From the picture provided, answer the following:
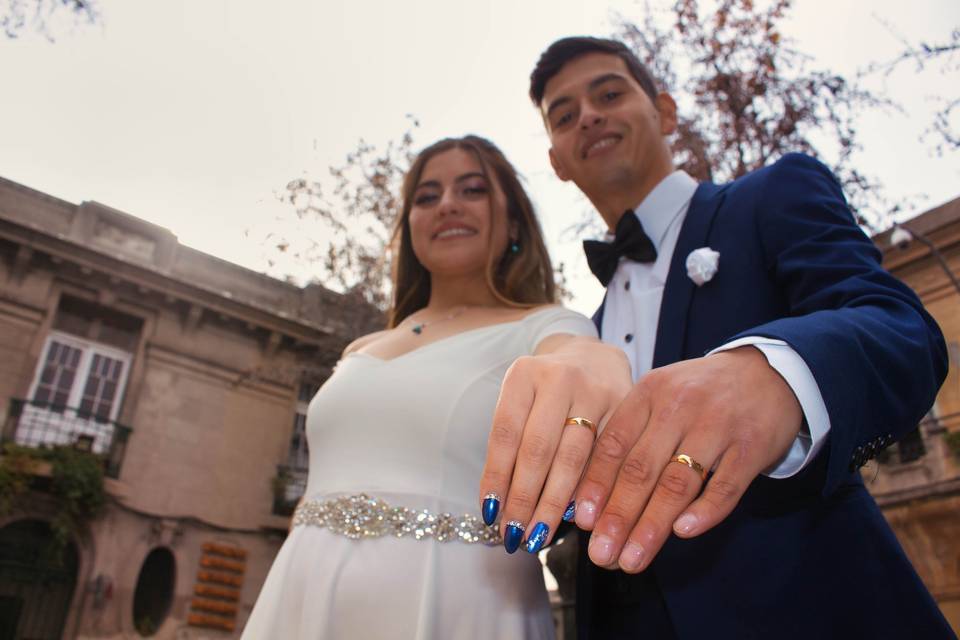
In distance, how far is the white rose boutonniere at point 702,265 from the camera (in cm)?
178

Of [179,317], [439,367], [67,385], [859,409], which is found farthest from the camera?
[179,317]

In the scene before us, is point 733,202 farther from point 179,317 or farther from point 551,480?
point 179,317

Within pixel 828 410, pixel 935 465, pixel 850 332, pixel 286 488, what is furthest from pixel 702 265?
pixel 286 488

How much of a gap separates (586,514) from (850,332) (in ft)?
1.70

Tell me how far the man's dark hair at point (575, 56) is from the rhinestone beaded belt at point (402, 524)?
64.4 inches

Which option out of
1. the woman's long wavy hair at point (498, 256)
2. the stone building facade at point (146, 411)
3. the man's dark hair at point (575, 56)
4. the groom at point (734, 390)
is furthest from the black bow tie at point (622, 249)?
the stone building facade at point (146, 411)

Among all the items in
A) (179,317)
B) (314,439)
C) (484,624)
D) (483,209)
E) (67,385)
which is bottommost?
(484,624)

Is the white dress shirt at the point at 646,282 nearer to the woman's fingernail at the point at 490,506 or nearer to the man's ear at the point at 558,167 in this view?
the man's ear at the point at 558,167

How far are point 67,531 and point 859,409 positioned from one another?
1317 cm

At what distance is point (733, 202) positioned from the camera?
1.94 metres

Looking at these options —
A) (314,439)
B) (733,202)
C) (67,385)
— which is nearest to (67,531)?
(67,385)

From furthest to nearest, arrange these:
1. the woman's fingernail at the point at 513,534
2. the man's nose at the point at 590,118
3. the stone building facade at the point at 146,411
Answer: the stone building facade at the point at 146,411 → the man's nose at the point at 590,118 → the woman's fingernail at the point at 513,534

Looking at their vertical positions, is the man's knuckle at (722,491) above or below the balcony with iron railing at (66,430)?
below

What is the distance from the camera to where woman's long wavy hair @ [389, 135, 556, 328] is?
2.59 metres
